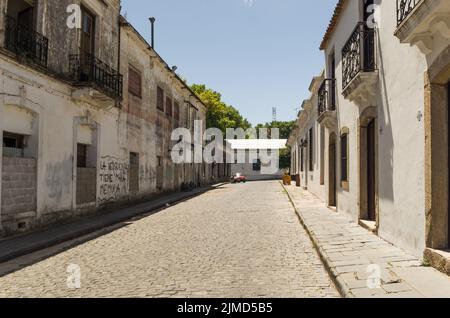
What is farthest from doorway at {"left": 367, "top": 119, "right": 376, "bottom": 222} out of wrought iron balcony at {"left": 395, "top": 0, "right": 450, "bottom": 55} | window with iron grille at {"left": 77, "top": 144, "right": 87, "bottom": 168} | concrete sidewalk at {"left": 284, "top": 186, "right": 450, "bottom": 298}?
window with iron grille at {"left": 77, "top": 144, "right": 87, "bottom": 168}

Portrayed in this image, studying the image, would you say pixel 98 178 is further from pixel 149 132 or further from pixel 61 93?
pixel 149 132

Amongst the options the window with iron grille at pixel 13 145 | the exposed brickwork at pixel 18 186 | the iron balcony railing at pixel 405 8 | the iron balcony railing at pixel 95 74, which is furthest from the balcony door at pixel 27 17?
the iron balcony railing at pixel 405 8

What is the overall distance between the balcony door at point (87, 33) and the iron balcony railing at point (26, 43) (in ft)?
7.58

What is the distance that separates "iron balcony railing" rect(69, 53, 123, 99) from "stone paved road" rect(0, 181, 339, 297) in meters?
4.52

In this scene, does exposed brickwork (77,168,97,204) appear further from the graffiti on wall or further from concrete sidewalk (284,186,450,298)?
concrete sidewalk (284,186,450,298)

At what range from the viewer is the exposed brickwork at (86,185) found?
1195 cm

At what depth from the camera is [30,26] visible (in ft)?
32.0

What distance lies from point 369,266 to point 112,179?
1050 cm

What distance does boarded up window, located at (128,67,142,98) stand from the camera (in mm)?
16312

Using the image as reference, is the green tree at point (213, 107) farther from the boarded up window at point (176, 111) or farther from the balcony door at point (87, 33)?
the balcony door at point (87, 33)

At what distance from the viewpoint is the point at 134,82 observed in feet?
55.1

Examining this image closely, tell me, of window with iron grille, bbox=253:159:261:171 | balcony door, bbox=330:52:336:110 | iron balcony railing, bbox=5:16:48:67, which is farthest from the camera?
A: window with iron grille, bbox=253:159:261:171

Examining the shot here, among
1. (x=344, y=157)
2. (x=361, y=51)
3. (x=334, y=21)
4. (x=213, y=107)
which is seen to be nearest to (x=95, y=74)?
(x=334, y=21)

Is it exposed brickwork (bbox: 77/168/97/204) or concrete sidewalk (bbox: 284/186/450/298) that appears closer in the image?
concrete sidewalk (bbox: 284/186/450/298)
